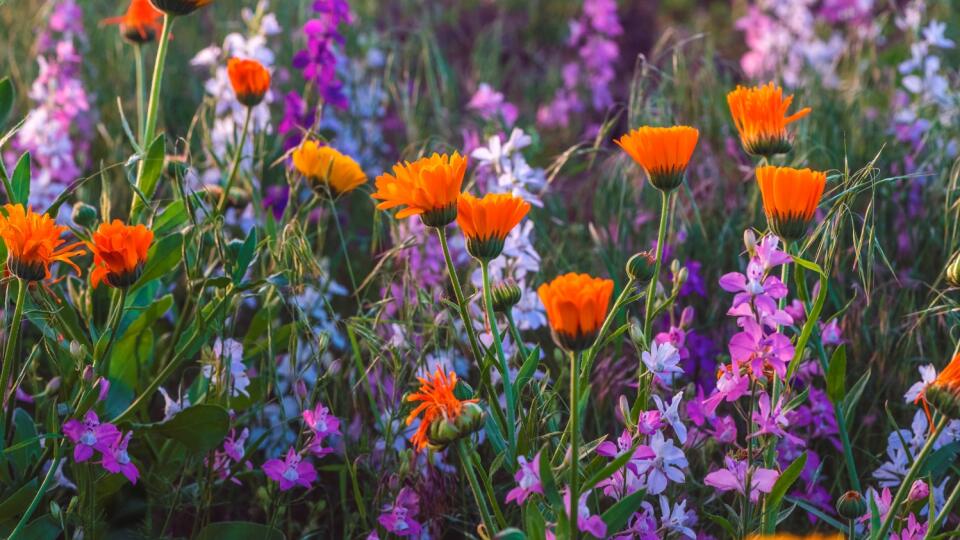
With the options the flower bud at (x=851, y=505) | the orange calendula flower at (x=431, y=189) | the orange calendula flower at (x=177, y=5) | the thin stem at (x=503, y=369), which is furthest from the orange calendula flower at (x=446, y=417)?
the orange calendula flower at (x=177, y=5)

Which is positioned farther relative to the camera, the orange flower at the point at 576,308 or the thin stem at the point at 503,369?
the thin stem at the point at 503,369

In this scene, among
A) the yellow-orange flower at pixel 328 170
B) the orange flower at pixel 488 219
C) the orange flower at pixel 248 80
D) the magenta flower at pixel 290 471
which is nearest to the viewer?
the orange flower at pixel 488 219

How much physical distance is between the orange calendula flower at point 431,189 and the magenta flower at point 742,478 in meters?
0.38

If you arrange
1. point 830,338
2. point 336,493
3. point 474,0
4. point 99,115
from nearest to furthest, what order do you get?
point 830,338 < point 336,493 < point 99,115 < point 474,0

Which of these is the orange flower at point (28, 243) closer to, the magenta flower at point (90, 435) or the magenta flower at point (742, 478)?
the magenta flower at point (90, 435)

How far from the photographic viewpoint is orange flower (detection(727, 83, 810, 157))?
3.91 feet

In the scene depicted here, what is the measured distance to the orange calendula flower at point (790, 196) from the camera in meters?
1.02

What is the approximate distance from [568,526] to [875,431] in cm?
89

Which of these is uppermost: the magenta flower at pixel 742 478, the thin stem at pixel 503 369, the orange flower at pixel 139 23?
the orange flower at pixel 139 23

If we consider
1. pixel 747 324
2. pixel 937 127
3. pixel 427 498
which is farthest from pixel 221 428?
pixel 937 127

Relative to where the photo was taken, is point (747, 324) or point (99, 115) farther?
point (99, 115)

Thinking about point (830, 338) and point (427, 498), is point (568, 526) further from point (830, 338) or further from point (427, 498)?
point (830, 338)

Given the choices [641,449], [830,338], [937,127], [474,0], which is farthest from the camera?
[474,0]

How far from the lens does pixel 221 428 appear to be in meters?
1.24
